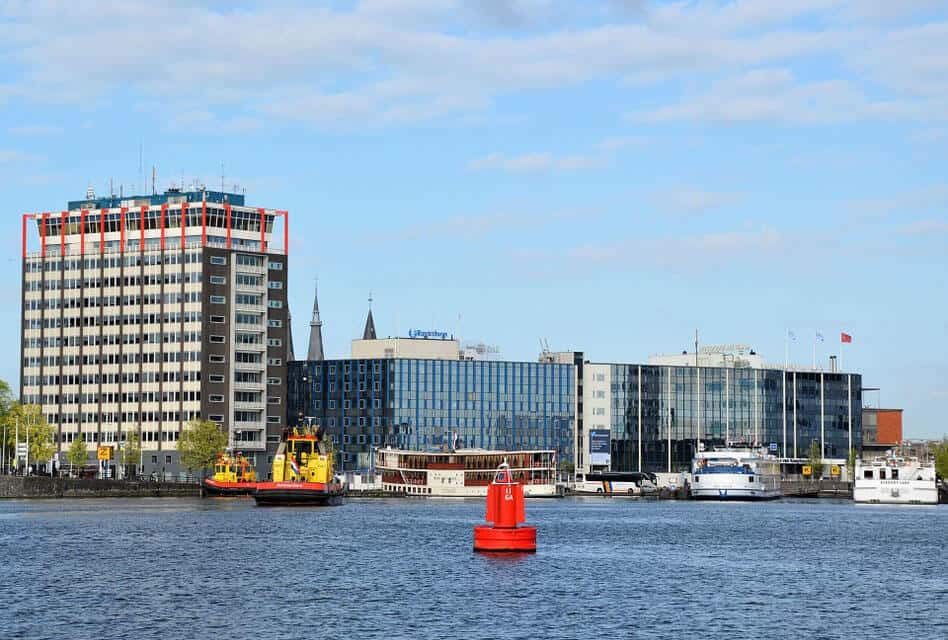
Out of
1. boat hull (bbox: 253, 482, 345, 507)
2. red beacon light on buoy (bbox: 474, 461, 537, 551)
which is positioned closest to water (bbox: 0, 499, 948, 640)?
red beacon light on buoy (bbox: 474, 461, 537, 551)

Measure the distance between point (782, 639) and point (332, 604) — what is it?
23.2m

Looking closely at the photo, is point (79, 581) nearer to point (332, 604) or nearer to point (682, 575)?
point (332, 604)

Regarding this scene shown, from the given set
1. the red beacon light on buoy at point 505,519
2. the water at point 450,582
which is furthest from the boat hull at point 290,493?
the red beacon light on buoy at point 505,519

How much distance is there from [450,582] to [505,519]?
15.8 m

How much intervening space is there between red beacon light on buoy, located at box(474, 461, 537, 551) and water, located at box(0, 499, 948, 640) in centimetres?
188

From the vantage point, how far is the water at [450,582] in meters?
72.0

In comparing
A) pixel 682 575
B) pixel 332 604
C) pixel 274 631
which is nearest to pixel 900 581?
pixel 682 575

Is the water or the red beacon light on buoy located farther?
the red beacon light on buoy

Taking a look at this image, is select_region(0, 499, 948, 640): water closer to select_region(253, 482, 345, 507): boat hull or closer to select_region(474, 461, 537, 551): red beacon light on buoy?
select_region(474, 461, 537, 551): red beacon light on buoy

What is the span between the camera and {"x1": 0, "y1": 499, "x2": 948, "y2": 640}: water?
236ft

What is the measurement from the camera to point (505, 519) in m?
106

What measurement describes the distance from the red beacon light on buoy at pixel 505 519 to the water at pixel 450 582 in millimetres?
1884

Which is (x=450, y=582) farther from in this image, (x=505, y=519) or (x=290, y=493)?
(x=290, y=493)

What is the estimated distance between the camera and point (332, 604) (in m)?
79.9
